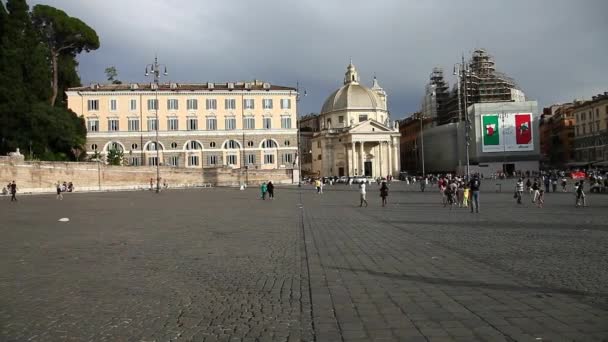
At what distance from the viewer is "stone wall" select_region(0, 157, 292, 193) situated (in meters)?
47.8

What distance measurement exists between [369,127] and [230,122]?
27.1 meters

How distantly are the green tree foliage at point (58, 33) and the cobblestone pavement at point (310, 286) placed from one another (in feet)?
186

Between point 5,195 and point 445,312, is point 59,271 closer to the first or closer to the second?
point 445,312

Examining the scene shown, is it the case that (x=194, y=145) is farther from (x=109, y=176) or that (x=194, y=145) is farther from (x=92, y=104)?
(x=109, y=176)

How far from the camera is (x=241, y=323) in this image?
5824 mm

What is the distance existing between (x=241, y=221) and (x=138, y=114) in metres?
58.7

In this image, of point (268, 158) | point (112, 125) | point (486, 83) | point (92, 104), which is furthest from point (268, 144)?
point (486, 83)

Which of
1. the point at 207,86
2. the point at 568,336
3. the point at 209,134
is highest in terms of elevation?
the point at 207,86

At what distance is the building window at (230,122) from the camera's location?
74.9 m

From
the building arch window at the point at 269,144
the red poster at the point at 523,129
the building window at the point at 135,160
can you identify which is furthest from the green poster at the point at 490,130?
the building window at the point at 135,160

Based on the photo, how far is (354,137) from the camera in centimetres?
9138

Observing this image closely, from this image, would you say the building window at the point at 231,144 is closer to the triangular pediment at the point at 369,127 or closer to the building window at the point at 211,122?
the building window at the point at 211,122

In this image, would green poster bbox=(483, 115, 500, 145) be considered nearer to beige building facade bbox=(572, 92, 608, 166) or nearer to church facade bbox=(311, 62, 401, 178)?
beige building facade bbox=(572, 92, 608, 166)

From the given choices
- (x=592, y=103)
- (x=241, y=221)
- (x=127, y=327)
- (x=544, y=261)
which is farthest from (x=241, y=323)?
(x=592, y=103)
